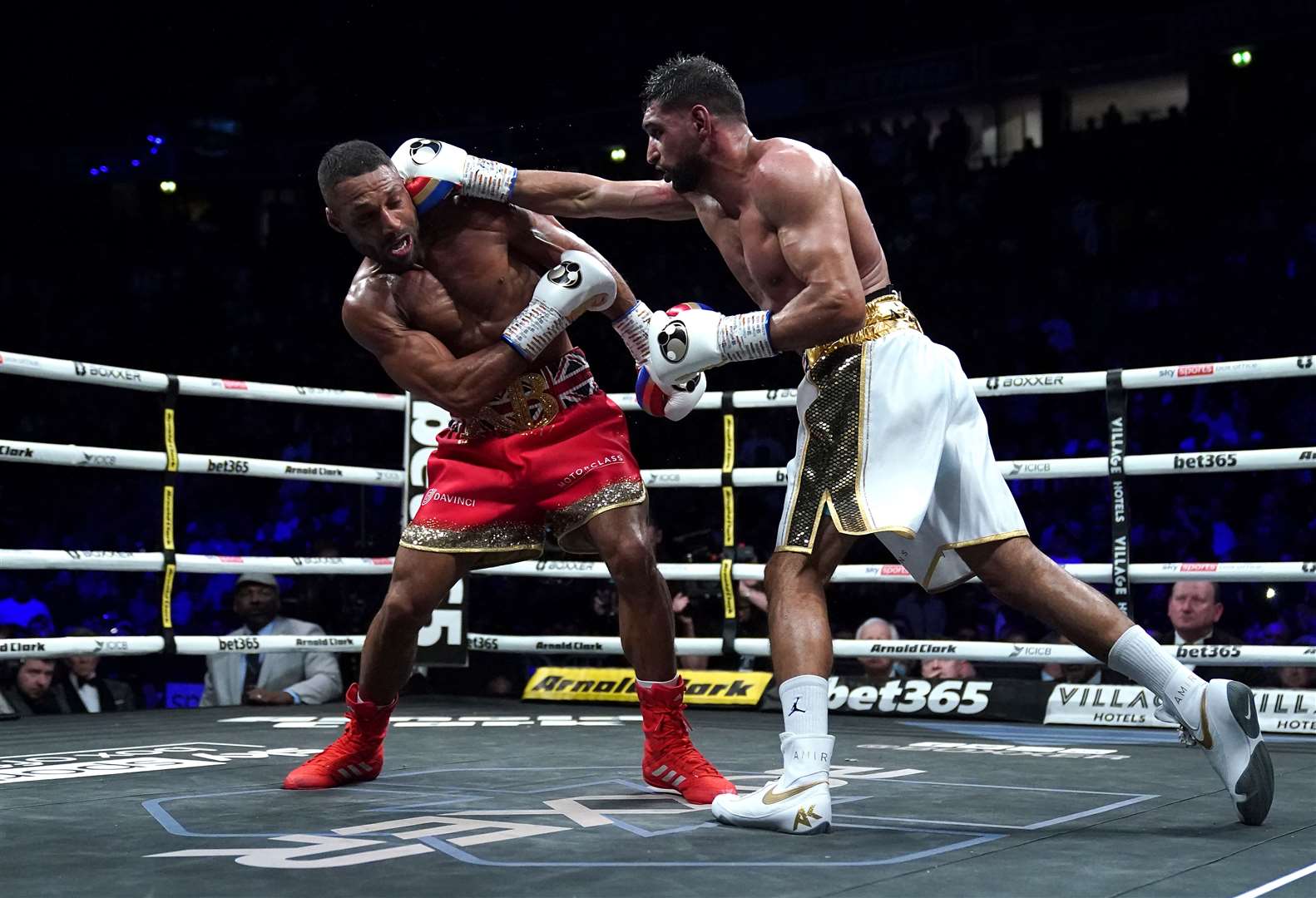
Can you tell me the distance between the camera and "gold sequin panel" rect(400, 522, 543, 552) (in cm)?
298

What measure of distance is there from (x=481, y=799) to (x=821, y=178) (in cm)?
133

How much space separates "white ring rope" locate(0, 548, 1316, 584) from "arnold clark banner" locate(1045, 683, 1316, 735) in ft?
1.11

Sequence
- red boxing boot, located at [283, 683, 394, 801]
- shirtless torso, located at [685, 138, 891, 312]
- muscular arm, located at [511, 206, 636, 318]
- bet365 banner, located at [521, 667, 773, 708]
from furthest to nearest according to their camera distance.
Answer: bet365 banner, located at [521, 667, 773, 708], muscular arm, located at [511, 206, 636, 318], red boxing boot, located at [283, 683, 394, 801], shirtless torso, located at [685, 138, 891, 312]

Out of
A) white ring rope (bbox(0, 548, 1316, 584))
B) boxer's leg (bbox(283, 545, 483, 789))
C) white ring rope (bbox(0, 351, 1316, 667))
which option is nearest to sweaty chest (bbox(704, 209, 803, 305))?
boxer's leg (bbox(283, 545, 483, 789))

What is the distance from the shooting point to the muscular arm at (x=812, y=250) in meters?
2.38

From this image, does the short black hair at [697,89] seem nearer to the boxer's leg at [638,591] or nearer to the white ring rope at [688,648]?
the boxer's leg at [638,591]

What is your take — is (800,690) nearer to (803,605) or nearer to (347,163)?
(803,605)

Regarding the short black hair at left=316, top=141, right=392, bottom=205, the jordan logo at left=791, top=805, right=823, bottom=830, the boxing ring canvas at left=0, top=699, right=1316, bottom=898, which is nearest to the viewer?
the boxing ring canvas at left=0, top=699, right=1316, bottom=898

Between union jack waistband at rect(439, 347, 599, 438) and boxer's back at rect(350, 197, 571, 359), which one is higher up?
boxer's back at rect(350, 197, 571, 359)

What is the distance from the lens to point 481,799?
2.65 m

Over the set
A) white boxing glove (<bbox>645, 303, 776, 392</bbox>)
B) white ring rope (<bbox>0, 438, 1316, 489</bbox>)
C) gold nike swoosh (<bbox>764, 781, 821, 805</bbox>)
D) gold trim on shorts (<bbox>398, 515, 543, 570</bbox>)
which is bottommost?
gold nike swoosh (<bbox>764, 781, 821, 805</bbox>)

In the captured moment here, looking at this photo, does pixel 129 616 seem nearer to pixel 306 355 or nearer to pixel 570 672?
pixel 306 355

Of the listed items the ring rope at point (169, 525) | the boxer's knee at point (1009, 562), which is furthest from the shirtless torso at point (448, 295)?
the ring rope at point (169, 525)

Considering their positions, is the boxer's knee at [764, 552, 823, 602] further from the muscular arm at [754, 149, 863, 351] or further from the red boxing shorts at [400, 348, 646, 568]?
the red boxing shorts at [400, 348, 646, 568]
